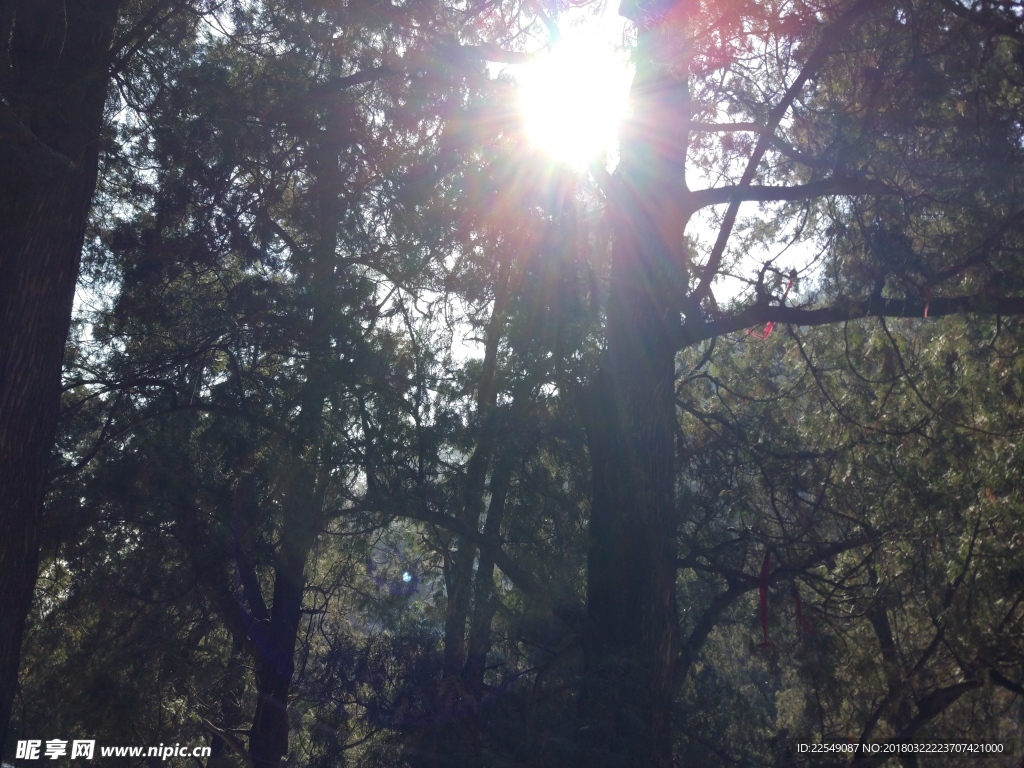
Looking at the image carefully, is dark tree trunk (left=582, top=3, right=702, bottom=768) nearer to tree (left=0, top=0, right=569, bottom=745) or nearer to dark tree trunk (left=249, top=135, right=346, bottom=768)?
dark tree trunk (left=249, top=135, right=346, bottom=768)

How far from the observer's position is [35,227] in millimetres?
6305

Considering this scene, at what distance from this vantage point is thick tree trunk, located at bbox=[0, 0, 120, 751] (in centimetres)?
597

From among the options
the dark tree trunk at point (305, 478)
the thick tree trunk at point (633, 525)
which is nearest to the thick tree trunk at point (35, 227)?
the dark tree trunk at point (305, 478)

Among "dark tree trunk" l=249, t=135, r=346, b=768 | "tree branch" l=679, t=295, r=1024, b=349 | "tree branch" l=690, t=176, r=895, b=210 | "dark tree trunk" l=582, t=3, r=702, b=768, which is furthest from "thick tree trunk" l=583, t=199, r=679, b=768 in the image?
"dark tree trunk" l=249, t=135, r=346, b=768

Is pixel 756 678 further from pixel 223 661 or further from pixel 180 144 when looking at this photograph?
pixel 180 144

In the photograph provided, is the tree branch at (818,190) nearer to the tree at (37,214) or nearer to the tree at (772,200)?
the tree at (772,200)

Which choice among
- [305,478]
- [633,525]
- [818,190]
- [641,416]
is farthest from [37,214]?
[818,190]

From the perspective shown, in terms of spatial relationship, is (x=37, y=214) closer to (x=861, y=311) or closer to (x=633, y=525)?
(x=633, y=525)

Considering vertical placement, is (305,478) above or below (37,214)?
below

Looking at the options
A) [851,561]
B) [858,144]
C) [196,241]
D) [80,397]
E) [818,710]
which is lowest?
[818,710]

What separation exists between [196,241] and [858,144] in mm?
6005

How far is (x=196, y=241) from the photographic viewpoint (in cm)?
815

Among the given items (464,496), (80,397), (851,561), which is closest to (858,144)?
(851,561)

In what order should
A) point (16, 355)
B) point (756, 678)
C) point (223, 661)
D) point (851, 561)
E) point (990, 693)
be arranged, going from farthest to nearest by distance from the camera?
1. point (756, 678)
2. point (223, 661)
3. point (851, 561)
4. point (990, 693)
5. point (16, 355)
